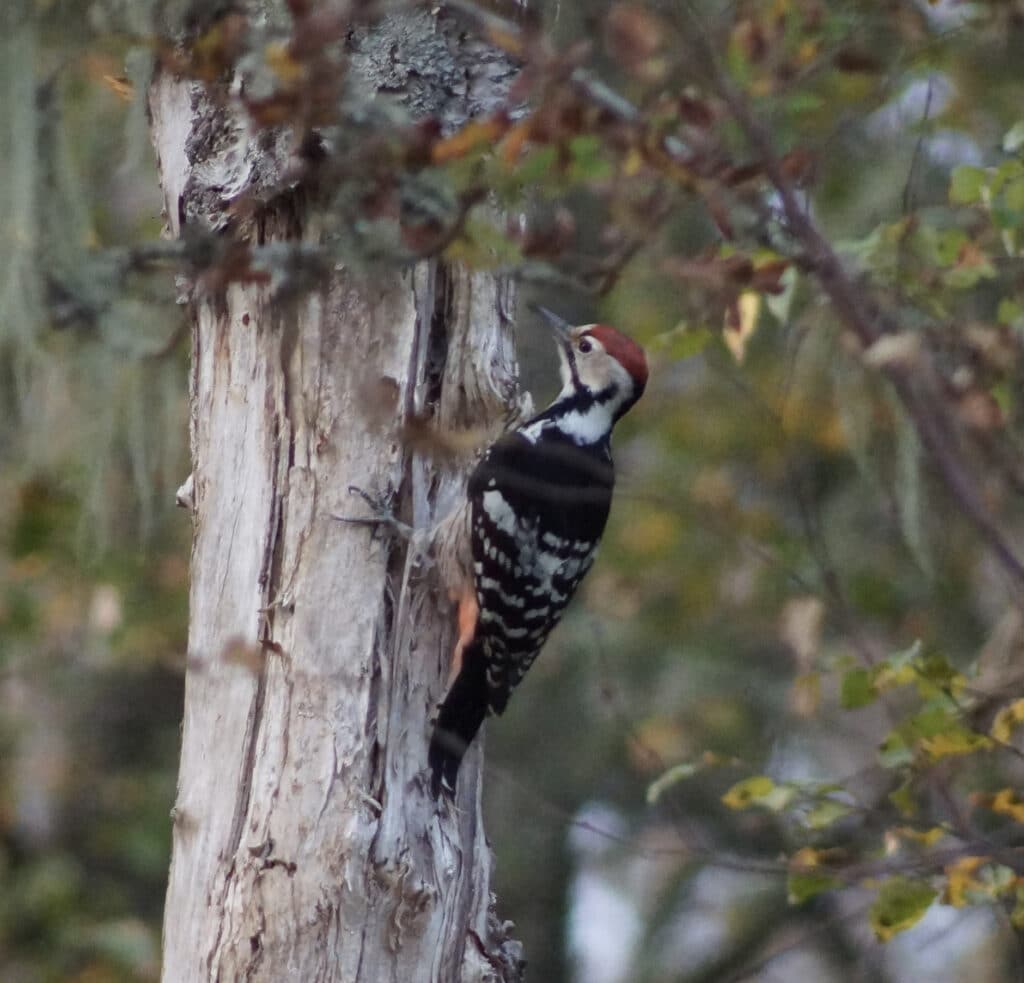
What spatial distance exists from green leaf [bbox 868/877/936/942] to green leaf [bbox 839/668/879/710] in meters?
0.41

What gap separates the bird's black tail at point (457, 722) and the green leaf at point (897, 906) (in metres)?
1.06

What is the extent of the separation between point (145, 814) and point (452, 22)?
20.0 feet

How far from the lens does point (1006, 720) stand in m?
3.68

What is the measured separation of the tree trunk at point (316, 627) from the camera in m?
3.69

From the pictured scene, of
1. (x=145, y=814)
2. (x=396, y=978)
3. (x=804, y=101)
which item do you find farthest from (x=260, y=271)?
(x=145, y=814)

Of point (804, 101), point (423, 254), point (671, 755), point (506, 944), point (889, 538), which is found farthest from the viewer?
point (671, 755)

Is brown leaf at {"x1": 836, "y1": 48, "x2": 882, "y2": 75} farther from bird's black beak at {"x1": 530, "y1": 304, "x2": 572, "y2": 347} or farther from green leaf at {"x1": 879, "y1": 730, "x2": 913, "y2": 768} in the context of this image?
bird's black beak at {"x1": 530, "y1": 304, "x2": 572, "y2": 347}

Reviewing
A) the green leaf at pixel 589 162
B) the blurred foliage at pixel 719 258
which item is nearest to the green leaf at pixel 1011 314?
the blurred foliage at pixel 719 258

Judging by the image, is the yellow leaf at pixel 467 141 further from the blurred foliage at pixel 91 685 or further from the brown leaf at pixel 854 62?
the blurred foliage at pixel 91 685

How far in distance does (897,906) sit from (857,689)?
1.64ft

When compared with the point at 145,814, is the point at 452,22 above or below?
above

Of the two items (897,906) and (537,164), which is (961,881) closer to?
(897,906)

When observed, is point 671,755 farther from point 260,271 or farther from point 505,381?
point 260,271

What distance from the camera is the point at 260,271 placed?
2.99 m
